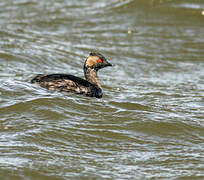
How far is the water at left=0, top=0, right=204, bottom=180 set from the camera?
22.2 ft

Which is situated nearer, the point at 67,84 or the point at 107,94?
the point at 67,84

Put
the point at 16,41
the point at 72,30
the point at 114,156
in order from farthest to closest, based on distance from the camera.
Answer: the point at 72,30 → the point at 16,41 → the point at 114,156

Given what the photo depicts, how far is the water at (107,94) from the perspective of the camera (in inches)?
267

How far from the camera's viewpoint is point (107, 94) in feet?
35.7

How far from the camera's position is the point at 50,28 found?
17.8 meters

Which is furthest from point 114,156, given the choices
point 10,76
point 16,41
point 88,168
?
point 16,41

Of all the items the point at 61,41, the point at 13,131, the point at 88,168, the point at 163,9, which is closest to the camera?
the point at 88,168

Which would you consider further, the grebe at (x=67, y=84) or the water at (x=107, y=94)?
the grebe at (x=67, y=84)

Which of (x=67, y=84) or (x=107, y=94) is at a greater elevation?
(x=67, y=84)

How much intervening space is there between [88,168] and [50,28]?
1164cm

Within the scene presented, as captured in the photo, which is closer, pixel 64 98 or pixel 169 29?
pixel 64 98

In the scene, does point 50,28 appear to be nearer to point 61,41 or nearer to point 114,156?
point 61,41

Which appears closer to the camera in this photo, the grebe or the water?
the water

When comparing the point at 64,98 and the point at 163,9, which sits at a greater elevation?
the point at 163,9
